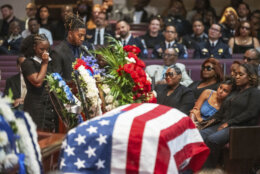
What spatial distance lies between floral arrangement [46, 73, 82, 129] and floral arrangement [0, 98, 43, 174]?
1131 millimetres

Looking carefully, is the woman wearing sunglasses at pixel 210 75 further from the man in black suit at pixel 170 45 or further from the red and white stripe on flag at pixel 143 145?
the red and white stripe on flag at pixel 143 145

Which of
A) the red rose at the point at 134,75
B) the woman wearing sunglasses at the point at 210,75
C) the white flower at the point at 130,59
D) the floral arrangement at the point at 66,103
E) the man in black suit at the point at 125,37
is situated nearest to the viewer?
the floral arrangement at the point at 66,103

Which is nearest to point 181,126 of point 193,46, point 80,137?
point 80,137

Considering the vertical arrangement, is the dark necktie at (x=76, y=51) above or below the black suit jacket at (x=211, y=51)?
above

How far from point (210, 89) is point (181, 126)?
3.49 meters

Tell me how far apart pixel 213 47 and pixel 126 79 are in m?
5.02

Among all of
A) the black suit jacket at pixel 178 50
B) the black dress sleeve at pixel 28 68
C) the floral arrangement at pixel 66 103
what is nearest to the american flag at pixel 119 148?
the floral arrangement at pixel 66 103

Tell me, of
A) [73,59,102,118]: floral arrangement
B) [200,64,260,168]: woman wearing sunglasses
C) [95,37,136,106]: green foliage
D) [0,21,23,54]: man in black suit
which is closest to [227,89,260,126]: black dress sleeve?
[200,64,260,168]: woman wearing sunglasses

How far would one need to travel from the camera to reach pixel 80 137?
113 inches

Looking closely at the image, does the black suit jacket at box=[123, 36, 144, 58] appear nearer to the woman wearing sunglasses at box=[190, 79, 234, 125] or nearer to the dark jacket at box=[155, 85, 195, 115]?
the dark jacket at box=[155, 85, 195, 115]

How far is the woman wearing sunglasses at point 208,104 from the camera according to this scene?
245 inches

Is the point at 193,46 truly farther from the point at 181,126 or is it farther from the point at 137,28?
the point at 181,126

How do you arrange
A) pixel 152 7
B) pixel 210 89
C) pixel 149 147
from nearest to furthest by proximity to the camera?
pixel 149 147 < pixel 210 89 < pixel 152 7

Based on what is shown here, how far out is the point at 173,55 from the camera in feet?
25.0
